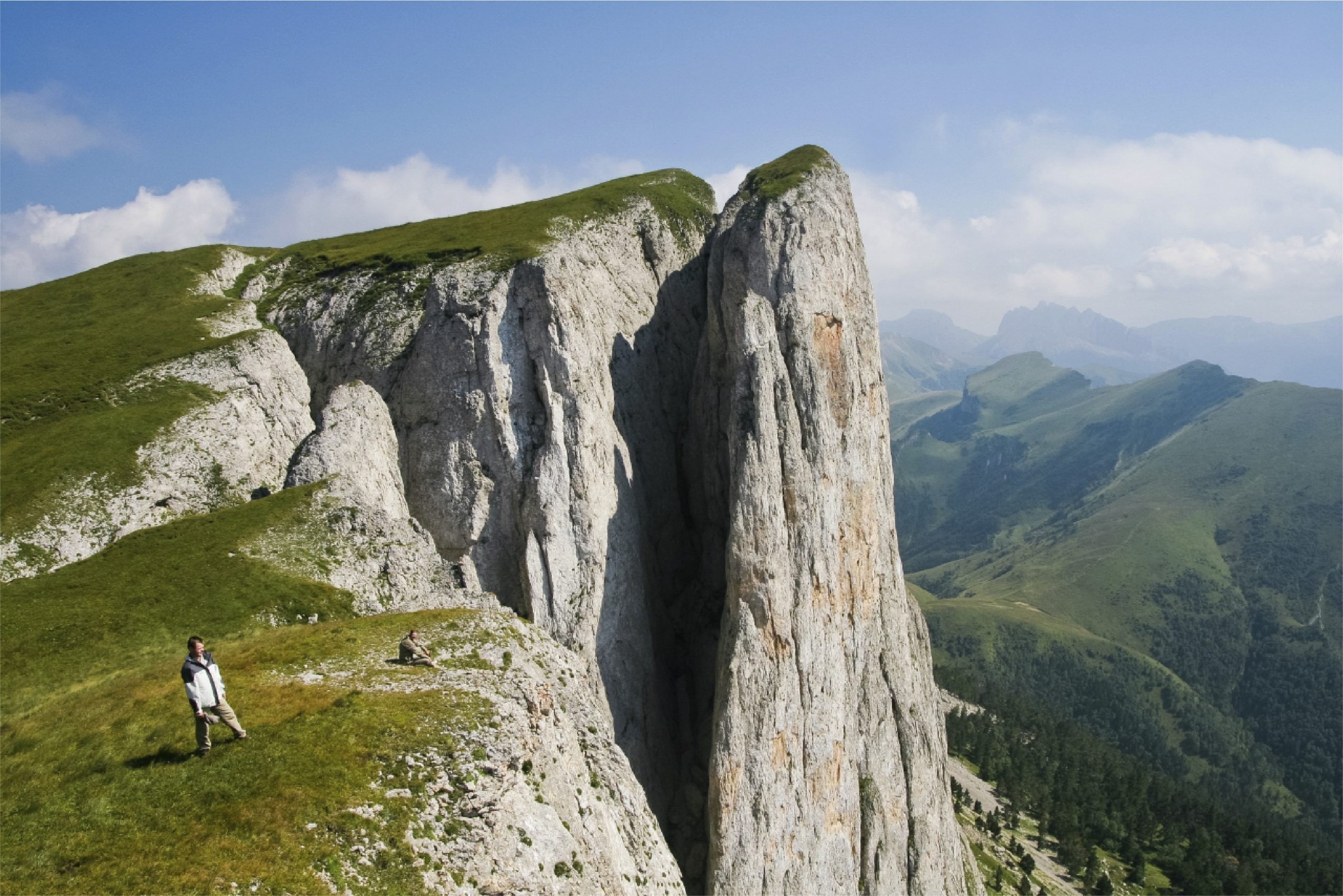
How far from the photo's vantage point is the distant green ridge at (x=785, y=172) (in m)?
63.1

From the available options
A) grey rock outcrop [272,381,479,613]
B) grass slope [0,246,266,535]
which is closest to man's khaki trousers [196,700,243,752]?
grey rock outcrop [272,381,479,613]

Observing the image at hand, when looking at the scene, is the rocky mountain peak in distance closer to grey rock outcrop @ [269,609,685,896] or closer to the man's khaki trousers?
grey rock outcrop @ [269,609,685,896]

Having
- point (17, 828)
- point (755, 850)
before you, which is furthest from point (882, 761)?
point (17, 828)

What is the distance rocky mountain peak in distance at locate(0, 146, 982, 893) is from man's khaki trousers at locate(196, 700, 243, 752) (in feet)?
3.93

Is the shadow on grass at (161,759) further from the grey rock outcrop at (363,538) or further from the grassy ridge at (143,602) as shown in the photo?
the grey rock outcrop at (363,538)

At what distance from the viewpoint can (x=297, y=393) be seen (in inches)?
2148

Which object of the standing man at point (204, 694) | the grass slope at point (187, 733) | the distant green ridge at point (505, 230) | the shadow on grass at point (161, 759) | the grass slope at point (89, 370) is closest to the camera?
the grass slope at point (187, 733)

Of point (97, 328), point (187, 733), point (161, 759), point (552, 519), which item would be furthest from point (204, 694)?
point (97, 328)

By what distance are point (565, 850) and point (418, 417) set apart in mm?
35299

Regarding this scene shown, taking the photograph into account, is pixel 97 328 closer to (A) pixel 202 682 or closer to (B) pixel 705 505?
(B) pixel 705 505

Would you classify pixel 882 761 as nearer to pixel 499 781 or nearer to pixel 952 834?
pixel 952 834

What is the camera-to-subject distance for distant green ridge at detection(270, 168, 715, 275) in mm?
61062

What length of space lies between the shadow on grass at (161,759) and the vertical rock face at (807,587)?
30.2 metres

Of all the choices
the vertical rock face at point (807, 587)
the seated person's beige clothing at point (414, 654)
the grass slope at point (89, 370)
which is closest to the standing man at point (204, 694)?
the seated person's beige clothing at point (414, 654)
